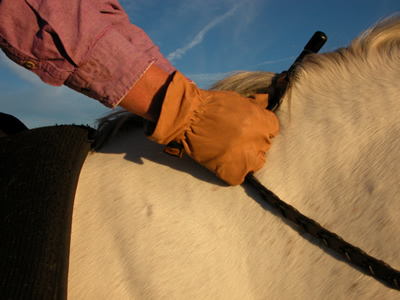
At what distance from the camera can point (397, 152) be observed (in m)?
0.79

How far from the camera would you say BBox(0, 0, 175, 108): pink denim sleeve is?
2.43 ft

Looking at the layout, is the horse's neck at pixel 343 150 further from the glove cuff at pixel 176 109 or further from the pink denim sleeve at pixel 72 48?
the pink denim sleeve at pixel 72 48

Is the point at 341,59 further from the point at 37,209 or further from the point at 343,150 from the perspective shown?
the point at 37,209

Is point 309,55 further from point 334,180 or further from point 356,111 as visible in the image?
point 334,180

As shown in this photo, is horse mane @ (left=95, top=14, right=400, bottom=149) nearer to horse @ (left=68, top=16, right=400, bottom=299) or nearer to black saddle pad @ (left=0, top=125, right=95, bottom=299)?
horse @ (left=68, top=16, right=400, bottom=299)

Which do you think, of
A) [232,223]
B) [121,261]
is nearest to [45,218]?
[121,261]

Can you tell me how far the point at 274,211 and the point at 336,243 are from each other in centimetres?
18

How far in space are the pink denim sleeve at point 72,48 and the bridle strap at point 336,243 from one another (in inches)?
19.5

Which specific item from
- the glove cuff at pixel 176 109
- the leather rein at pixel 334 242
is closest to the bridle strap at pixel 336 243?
the leather rein at pixel 334 242

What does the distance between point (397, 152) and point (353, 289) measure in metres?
0.38

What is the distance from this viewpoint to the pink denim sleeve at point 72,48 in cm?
74

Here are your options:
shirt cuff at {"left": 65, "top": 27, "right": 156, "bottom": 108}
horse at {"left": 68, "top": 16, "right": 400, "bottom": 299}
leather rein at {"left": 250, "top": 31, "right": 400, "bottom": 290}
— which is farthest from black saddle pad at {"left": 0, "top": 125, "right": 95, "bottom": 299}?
leather rein at {"left": 250, "top": 31, "right": 400, "bottom": 290}

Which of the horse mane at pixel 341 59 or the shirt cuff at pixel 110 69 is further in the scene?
the horse mane at pixel 341 59

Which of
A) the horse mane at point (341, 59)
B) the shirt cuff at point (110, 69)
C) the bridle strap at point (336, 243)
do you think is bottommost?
the bridle strap at point (336, 243)
